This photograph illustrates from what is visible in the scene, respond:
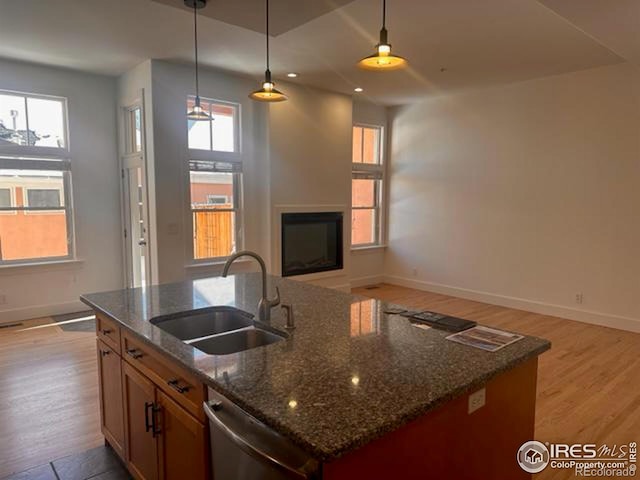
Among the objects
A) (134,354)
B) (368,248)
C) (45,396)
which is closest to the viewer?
(134,354)

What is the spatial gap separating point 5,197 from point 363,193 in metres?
4.92

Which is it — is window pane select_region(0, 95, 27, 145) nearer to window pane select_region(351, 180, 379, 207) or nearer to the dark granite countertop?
the dark granite countertop

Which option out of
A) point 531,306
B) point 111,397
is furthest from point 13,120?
point 531,306

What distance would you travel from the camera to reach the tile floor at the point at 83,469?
7.45 ft

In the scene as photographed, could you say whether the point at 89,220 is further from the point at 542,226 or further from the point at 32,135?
the point at 542,226

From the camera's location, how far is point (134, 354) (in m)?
1.93

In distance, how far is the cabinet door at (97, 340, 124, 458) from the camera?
7.16 ft

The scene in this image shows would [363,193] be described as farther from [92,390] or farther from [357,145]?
[92,390]

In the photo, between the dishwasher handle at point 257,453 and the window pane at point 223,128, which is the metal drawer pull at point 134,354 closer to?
the dishwasher handle at point 257,453

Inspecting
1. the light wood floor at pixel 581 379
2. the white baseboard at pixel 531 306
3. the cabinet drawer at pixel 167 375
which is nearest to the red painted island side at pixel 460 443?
the cabinet drawer at pixel 167 375

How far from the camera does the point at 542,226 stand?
17.7 ft

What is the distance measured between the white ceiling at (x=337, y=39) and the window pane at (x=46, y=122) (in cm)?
52

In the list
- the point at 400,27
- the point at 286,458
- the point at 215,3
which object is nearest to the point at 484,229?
the point at 400,27

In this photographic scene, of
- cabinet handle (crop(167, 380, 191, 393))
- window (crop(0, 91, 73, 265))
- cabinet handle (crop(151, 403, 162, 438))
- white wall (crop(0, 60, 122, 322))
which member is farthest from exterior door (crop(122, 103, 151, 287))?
cabinet handle (crop(167, 380, 191, 393))
